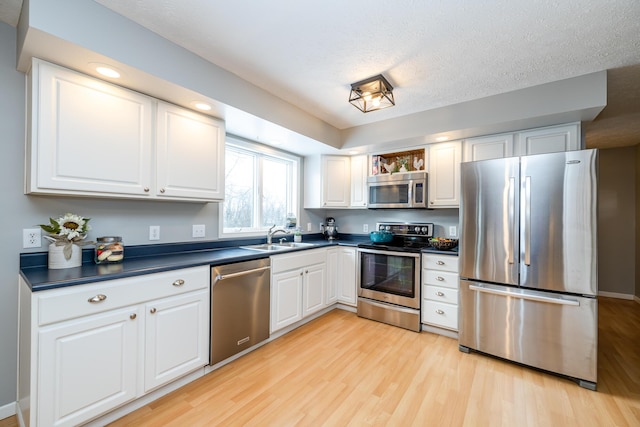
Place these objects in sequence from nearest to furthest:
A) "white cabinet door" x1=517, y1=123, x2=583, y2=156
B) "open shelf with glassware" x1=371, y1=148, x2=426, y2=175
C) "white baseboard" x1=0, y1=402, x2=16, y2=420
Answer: "white baseboard" x1=0, y1=402, x2=16, y2=420 < "white cabinet door" x1=517, y1=123, x2=583, y2=156 < "open shelf with glassware" x1=371, y1=148, x2=426, y2=175

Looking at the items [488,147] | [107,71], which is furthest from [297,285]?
[488,147]

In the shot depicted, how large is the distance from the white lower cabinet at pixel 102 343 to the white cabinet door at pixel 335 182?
2206 mm

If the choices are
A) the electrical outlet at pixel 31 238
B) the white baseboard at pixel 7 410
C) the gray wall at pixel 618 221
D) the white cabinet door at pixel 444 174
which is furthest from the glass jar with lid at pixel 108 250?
the gray wall at pixel 618 221

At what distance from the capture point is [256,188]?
3.35m

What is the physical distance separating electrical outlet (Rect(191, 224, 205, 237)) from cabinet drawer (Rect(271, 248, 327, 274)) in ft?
2.42

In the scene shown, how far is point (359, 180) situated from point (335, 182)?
1.12ft

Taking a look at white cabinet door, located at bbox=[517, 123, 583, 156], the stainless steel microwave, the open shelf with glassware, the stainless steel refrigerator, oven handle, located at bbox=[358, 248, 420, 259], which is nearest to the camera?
the stainless steel refrigerator

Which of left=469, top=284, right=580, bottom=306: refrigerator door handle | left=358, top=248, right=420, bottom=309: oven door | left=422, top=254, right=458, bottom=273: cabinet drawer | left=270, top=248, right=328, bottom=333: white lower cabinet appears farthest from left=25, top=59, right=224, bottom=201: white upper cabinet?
left=469, top=284, right=580, bottom=306: refrigerator door handle

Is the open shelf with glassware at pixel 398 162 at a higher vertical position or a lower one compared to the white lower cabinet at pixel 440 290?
higher

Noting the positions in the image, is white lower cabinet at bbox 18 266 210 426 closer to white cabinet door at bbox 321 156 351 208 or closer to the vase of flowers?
the vase of flowers

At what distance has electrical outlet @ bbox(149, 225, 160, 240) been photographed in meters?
2.22

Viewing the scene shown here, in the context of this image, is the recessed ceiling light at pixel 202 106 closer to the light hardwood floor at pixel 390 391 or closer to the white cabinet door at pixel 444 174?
the light hardwood floor at pixel 390 391

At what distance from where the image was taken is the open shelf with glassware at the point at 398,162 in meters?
3.35

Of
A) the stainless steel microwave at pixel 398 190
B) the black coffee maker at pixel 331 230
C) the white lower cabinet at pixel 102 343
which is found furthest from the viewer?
the black coffee maker at pixel 331 230
